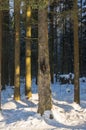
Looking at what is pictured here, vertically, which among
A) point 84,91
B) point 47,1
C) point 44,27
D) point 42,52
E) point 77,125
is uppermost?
point 47,1

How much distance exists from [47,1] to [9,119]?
14.4 ft

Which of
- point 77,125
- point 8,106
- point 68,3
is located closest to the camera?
point 77,125

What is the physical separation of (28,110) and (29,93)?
5680 mm

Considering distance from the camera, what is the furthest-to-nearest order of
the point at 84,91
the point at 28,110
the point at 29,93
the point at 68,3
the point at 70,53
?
the point at 70,53, the point at 68,3, the point at 84,91, the point at 29,93, the point at 28,110

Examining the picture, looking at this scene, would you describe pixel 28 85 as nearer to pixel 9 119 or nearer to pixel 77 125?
Answer: pixel 9 119

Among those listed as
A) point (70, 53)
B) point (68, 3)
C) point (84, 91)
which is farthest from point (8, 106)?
point (70, 53)

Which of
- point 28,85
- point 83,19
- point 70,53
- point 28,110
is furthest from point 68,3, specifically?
point 28,110

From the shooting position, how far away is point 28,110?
48.3ft

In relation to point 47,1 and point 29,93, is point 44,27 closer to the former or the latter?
point 47,1

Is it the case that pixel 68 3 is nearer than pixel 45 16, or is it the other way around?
pixel 45 16

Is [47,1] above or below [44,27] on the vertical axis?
above

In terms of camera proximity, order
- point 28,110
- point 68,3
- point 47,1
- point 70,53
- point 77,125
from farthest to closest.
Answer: point 70,53 → point 68,3 → point 28,110 → point 47,1 → point 77,125

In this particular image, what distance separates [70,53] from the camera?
4409 centimetres

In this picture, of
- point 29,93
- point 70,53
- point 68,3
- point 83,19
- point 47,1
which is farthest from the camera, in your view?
point 70,53
